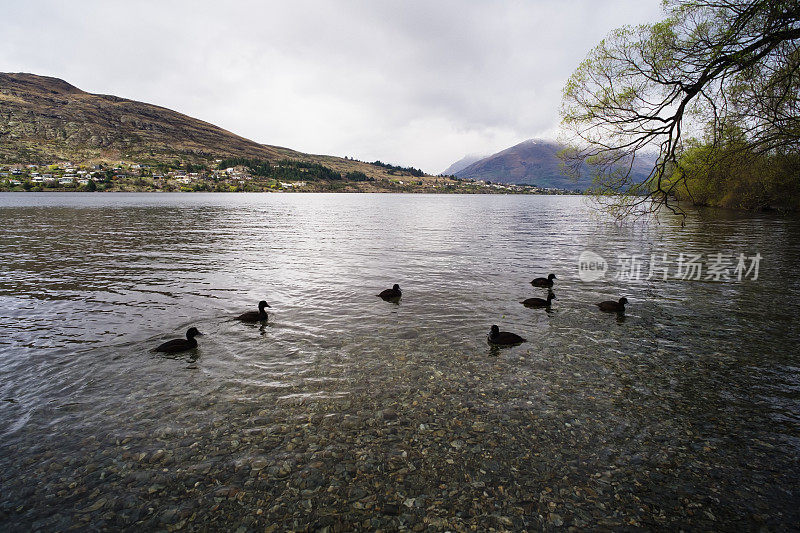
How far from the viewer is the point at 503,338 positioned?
42.6 ft

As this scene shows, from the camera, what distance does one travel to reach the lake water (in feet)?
20.5

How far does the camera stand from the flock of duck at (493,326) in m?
12.4

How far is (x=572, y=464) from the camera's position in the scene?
23.5ft

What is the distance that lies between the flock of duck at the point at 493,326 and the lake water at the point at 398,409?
0.41 m

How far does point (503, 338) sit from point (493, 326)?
556 mm

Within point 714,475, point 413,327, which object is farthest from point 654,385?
point 413,327

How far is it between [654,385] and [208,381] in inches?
515

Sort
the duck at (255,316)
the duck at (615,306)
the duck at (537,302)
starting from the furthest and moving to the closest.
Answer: the duck at (537,302), the duck at (615,306), the duck at (255,316)

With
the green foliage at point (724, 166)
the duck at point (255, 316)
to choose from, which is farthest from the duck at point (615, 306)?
the duck at point (255, 316)

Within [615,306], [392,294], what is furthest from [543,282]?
[392,294]

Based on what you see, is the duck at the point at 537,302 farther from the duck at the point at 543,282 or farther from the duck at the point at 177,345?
the duck at the point at 177,345

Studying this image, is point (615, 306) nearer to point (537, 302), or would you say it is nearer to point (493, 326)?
point (537, 302)

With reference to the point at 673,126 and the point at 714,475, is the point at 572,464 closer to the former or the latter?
the point at 714,475

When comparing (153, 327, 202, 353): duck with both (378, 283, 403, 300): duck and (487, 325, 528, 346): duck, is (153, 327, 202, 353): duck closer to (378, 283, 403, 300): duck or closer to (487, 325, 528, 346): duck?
(378, 283, 403, 300): duck
